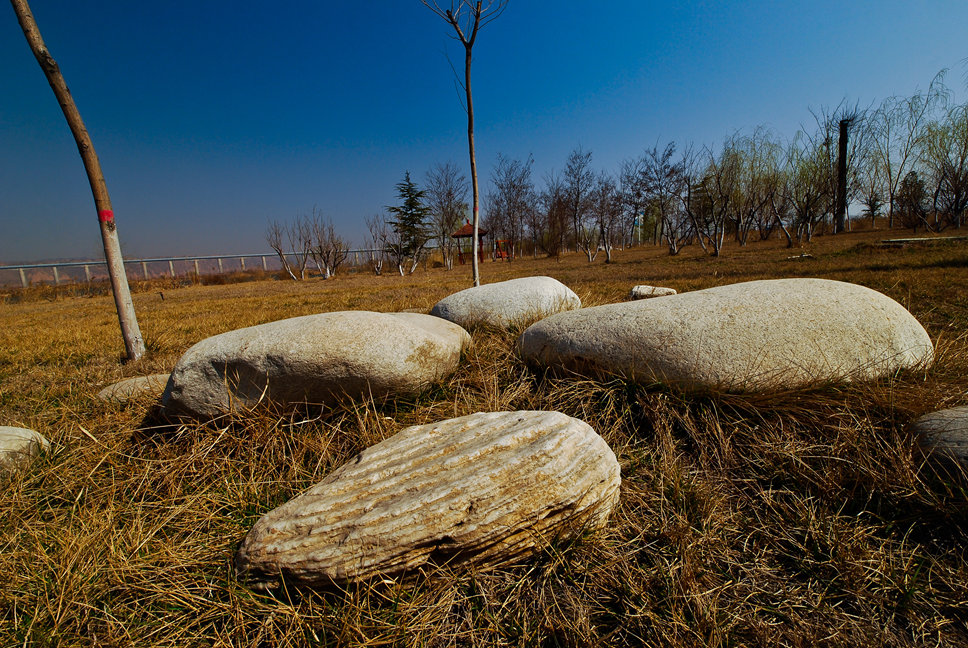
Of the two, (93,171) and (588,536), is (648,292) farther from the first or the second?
(93,171)

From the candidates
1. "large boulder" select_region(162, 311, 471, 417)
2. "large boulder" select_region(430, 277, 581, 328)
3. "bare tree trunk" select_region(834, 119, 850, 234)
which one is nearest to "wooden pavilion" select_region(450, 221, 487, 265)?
"bare tree trunk" select_region(834, 119, 850, 234)

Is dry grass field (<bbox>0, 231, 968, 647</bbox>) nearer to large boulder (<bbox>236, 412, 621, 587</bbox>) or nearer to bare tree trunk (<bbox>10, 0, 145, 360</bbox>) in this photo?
large boulder (<bbox>236, 412, 621, 587</bbox>)

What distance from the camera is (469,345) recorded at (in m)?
2.56

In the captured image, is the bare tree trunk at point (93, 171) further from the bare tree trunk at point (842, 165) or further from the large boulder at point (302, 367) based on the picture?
the bare tree trunk at point (842, 165)

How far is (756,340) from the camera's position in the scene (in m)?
1.82

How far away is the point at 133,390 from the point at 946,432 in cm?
426

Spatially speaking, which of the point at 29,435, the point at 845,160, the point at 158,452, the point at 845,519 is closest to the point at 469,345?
the point at 158,452

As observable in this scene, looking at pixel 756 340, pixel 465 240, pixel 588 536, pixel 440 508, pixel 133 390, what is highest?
pixel 465 240

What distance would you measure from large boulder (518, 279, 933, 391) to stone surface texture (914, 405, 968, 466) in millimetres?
308

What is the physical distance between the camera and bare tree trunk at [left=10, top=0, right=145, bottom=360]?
298cm

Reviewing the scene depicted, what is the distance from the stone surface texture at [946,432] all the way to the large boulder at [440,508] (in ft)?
→ 3.89

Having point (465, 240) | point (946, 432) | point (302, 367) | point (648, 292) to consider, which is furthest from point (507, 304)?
point (465, 240)

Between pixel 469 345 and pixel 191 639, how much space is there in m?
1.86

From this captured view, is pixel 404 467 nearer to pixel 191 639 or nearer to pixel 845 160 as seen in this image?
pixel 191 639
